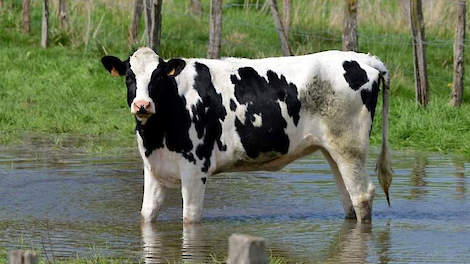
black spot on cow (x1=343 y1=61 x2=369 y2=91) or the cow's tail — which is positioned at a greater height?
black spot on cow (x1=343 y1=61 x2=369 y2=91)

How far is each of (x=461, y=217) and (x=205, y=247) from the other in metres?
2.56

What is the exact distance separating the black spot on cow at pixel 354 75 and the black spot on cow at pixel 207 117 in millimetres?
1128

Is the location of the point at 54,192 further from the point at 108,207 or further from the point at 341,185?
the point at 341,185

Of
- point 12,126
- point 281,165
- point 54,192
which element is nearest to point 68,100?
point 12,126

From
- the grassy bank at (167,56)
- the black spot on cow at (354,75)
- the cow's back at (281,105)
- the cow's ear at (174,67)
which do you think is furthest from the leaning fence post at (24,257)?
the grassy bank at (167,56)

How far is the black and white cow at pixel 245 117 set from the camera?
9.32 meters

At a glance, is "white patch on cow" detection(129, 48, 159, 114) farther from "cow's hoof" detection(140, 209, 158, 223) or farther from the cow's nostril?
"cow's hoof" detection(140, 209, 158, 223)

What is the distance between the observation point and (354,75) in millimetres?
9781

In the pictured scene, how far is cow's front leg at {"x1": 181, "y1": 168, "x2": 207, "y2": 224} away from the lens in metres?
9.29

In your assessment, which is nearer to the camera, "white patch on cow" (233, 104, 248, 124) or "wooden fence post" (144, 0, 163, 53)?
"white patch on cow" (233, 104, 248, 124)

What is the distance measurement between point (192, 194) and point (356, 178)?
1.44 meters

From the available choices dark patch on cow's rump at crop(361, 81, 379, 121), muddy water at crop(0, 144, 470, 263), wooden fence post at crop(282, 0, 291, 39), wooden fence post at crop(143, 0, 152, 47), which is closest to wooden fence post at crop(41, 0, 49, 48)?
wooden fence post at crop(143, 0, 152, 47)

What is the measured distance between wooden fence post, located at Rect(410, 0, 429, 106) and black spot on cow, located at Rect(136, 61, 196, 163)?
697 cm

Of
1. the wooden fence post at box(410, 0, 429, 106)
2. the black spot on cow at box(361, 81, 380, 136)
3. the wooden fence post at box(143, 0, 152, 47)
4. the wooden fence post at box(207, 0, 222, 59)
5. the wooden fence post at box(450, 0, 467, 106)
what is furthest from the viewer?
the wooden fence post at box(207, 0, 222, 59)
